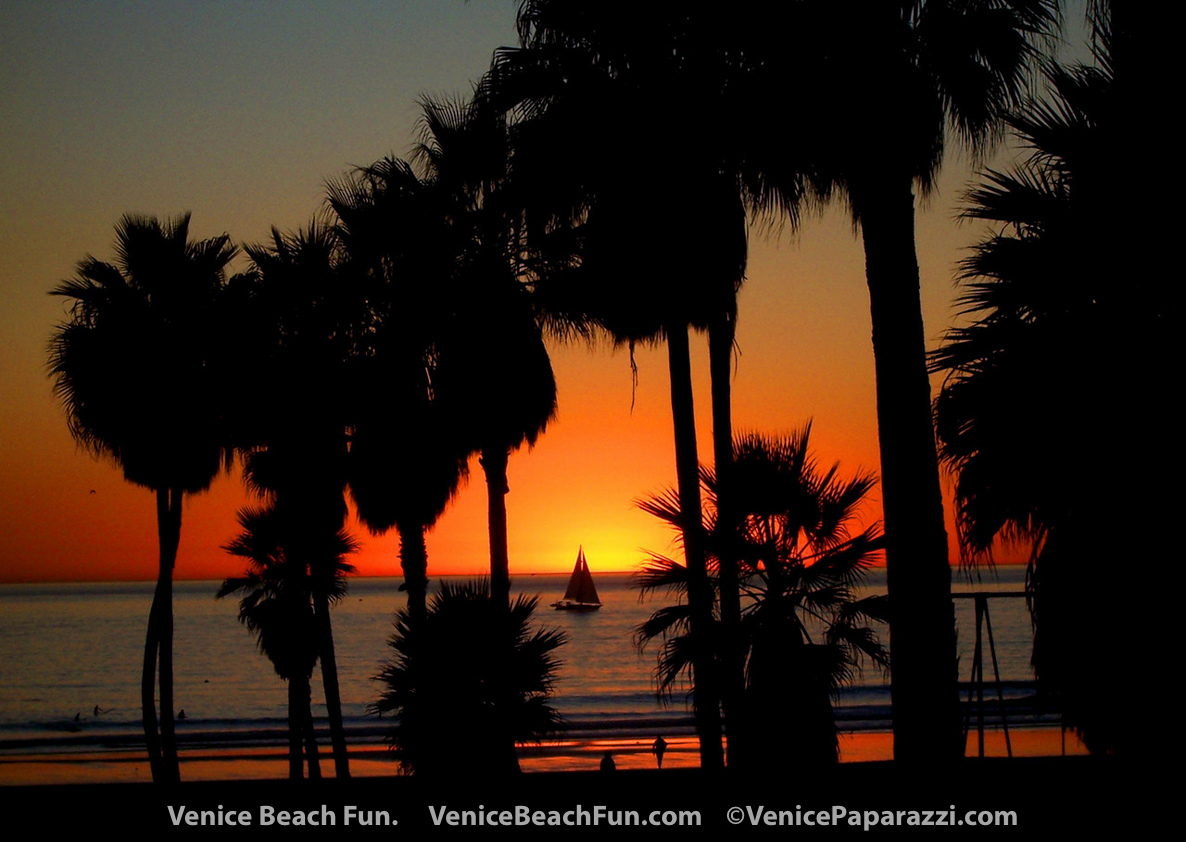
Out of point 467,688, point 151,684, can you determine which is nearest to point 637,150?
point 467,688

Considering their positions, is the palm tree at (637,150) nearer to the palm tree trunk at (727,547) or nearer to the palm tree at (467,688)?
the palm tree trunk at (727,547)

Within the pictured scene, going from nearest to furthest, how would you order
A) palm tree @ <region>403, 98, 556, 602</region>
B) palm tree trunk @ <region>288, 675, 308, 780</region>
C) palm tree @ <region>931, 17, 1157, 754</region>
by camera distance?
palm tree @ <region>931, 17, 1157, 754</region>, palm tree @ <region>403, 98, 556, 602</region>, palm tree trunk @ <region>288, 675, 308, 780</region>

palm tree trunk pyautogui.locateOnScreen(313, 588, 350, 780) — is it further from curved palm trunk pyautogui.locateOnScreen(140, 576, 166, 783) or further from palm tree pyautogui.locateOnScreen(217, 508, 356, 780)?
curved palm trunk pyautogui.locateOnScreen(140, 576, 166, 783)

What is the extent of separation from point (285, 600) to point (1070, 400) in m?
19.4

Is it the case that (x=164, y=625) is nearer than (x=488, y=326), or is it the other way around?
(x=488, y=326)

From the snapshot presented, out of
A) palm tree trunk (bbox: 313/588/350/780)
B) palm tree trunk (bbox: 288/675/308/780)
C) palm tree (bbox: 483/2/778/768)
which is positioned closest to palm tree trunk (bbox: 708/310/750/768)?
palm tree (bbox: 483/2/778/768)

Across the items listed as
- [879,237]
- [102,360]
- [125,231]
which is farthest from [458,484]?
[879,237]

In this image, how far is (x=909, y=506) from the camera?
7.09 meters

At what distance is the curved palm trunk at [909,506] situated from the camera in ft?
22.9

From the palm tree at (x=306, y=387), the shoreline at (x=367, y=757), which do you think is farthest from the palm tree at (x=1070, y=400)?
the shoreline at (x=367, y=757)

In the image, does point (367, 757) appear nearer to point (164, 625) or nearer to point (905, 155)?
point (164, 625)

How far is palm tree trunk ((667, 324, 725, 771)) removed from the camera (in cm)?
1132

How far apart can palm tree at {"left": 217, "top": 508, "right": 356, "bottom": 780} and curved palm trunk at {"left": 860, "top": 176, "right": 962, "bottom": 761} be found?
48.6 feet

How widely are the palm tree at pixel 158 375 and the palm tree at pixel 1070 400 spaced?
1525 cm
